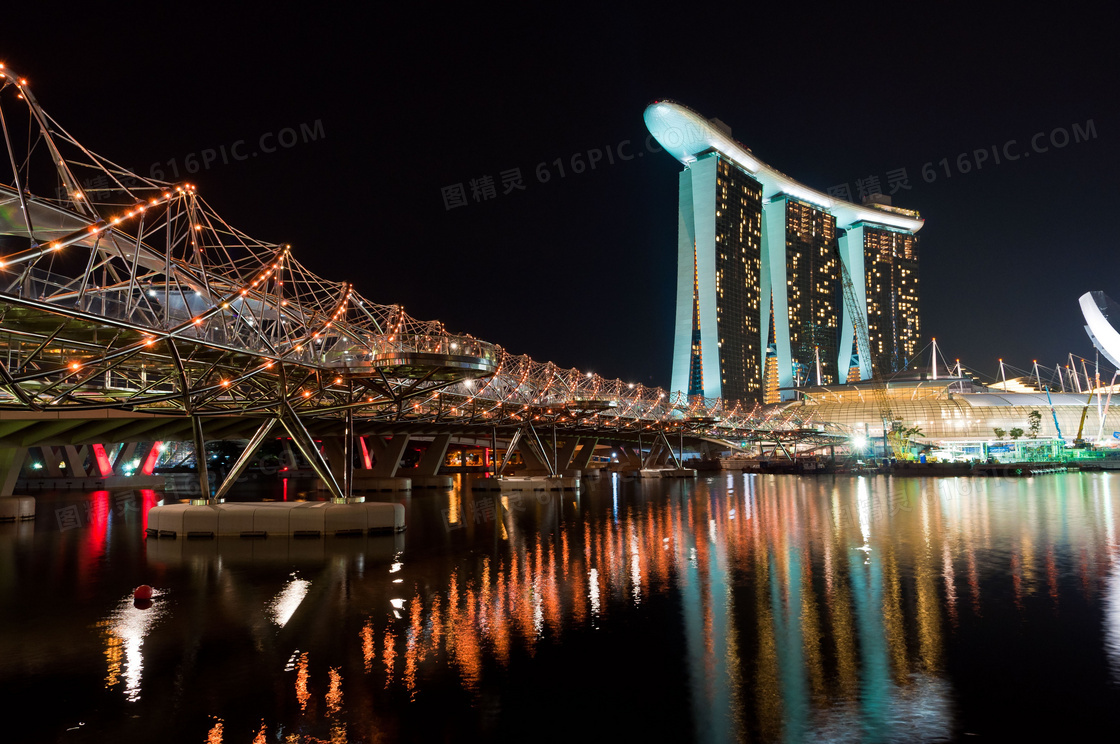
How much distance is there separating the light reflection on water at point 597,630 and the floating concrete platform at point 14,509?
1392cm

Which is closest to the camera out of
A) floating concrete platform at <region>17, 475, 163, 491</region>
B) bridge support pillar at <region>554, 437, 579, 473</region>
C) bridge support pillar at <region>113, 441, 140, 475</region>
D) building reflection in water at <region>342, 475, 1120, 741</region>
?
building reflection in water at <region>342, 475, 1120, 741</region>

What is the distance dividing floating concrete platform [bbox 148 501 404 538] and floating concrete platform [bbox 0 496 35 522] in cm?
1524

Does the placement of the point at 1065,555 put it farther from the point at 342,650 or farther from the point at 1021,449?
the point at 1021,449

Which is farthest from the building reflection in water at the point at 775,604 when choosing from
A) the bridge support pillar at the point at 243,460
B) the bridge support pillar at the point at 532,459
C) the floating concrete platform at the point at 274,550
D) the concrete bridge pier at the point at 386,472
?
the bridge support pillar at the point at 532,459

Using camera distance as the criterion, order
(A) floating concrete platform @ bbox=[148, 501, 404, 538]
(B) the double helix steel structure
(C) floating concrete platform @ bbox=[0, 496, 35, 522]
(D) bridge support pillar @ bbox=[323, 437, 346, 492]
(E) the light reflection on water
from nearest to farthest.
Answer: (E) the light reflection on water → (B) the double helix steel structure → (A) floating concrete platform @ bbox=[148, 501, 404, 538] → (C) floating concrete platform @ bbox=[0, 496, 35, 522] → (D) bridge support pillar @ bbox=[323, 437, 346, 492]

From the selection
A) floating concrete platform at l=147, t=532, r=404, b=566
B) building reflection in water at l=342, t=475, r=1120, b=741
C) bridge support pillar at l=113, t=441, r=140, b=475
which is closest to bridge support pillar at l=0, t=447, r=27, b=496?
floating concrete platform at l=147, t=532, r=404, b=566

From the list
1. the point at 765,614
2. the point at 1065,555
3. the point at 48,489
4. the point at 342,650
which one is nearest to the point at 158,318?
the point at 342,650

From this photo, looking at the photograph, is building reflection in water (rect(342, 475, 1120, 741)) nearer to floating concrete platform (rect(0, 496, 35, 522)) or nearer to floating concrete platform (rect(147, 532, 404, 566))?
floating concrete platform (rect(147, 532, 404, 566))

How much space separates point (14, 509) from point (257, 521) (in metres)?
19.3

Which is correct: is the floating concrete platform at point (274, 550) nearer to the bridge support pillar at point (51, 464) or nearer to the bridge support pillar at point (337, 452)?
the bridge support pillar at point (337, 452)

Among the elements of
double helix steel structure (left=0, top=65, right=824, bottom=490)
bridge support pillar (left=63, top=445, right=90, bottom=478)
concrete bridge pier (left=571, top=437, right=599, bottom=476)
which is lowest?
concrete bridge pier (left=571, top=437, right=599, bottom=476)

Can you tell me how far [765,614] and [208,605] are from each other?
11786 millimetres

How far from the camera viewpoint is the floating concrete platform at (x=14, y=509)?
38.5 m

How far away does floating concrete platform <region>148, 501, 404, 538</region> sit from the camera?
28688 millimetres
